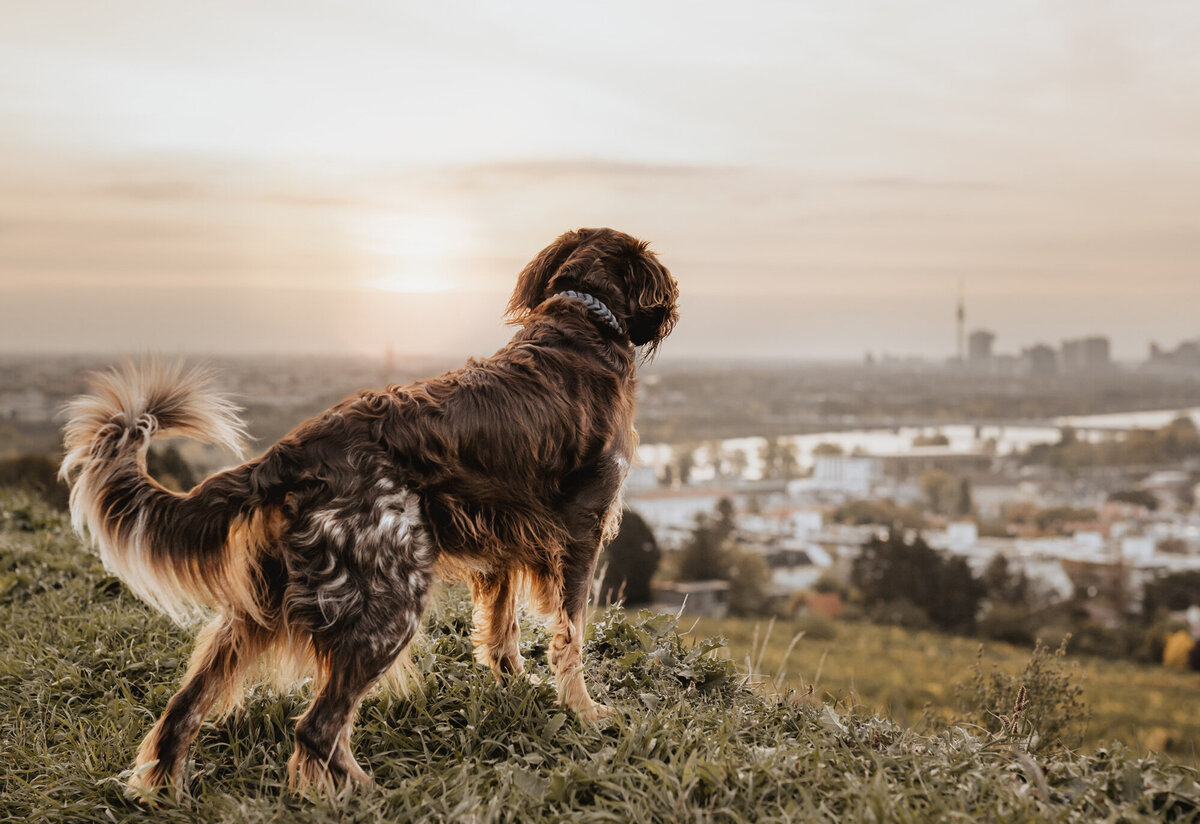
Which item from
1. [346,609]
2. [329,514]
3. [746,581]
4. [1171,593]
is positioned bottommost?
[1171,593]

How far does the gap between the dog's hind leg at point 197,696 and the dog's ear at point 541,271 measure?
1937 millimetres

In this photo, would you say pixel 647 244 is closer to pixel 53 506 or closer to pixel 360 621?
pixel 360 621

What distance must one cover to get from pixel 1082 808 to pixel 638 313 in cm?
272

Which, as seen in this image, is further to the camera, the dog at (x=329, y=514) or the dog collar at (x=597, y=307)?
the dog collar at (x=597, y=307)

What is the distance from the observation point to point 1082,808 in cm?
290

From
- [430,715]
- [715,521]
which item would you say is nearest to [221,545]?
[430,715]

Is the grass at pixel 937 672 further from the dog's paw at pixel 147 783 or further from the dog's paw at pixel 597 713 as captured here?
the dog's paw at pixel 147 783

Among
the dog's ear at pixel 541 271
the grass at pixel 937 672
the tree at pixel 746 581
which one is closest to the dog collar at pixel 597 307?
the dog's ear at pixel 541 271

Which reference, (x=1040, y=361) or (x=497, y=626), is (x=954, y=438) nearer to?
(x=1040, y=361)

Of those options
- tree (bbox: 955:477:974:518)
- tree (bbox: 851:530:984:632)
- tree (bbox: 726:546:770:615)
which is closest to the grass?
tree (bbox: 851:530:984:632)

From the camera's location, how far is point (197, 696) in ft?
10.8

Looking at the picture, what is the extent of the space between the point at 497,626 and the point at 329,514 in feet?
4.69

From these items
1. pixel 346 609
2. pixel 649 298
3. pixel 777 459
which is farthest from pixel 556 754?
pixel 777 459

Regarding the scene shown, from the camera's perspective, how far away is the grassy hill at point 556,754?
2922 mm
